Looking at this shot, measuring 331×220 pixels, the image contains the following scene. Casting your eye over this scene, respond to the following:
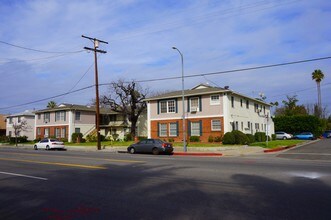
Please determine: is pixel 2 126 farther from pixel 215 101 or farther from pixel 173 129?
pixel 215 101

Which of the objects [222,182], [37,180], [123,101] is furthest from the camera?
[123,101]

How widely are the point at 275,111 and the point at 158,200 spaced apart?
309ft

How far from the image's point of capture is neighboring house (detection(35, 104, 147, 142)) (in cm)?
5606

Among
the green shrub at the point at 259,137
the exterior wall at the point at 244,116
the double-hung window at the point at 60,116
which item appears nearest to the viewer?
the exterior wall at the point at 244,116

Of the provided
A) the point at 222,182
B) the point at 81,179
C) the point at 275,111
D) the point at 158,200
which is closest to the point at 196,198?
the point at 158,200

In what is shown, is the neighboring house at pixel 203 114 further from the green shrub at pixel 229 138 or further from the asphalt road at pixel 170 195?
the asphalt road at pixel 170 195

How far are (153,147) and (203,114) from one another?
470 inches

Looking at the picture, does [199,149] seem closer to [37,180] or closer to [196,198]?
[37,180]

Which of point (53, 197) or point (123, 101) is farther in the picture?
point (123, 101)

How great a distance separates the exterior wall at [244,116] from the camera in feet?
122

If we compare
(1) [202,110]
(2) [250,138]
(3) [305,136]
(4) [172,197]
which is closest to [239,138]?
(2) [250,138]

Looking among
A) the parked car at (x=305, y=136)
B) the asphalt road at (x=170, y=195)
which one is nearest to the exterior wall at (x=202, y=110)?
the parked car at (x=305, y=136)

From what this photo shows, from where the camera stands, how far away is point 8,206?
8.12m

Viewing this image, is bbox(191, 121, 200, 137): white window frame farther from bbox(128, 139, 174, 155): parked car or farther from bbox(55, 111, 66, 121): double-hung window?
bbox(55, 111, 66, 121): double-hung window
